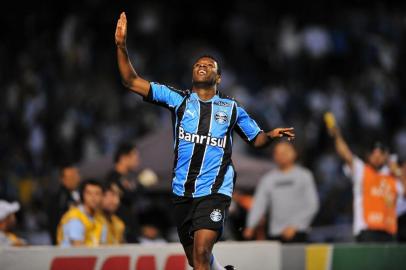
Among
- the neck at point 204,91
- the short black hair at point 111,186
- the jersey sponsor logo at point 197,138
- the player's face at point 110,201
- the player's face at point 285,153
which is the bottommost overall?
the player's face at point 110,201

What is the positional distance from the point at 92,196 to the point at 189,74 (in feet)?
34.4

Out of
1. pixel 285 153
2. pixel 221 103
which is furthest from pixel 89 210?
pixel 285 153

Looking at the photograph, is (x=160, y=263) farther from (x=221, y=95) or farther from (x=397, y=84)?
(x=397, y=84)

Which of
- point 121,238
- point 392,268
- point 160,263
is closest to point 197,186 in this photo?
point 160,263

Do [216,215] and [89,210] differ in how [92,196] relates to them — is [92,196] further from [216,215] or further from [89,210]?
[216,215]

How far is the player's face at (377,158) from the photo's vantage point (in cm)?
1297

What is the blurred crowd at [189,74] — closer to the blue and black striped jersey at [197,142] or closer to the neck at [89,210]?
the neck at [89,210]

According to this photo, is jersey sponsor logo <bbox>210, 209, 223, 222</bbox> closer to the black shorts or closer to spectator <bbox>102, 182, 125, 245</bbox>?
the black shorts

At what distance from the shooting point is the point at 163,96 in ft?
28.3

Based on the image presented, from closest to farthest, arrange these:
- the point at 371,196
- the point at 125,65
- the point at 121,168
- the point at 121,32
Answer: the point at 121,32 → the point at 125,65 → the point at 121,168 → the point at 371,196

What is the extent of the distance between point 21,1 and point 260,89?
6141 millimetres

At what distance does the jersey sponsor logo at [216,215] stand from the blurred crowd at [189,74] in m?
9.07

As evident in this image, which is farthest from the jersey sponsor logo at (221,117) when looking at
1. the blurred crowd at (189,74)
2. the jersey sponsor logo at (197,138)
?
the blurred crowd at (189,74)

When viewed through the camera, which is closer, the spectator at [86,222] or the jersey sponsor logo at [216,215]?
the jersey sponsor logo at [216,215]
